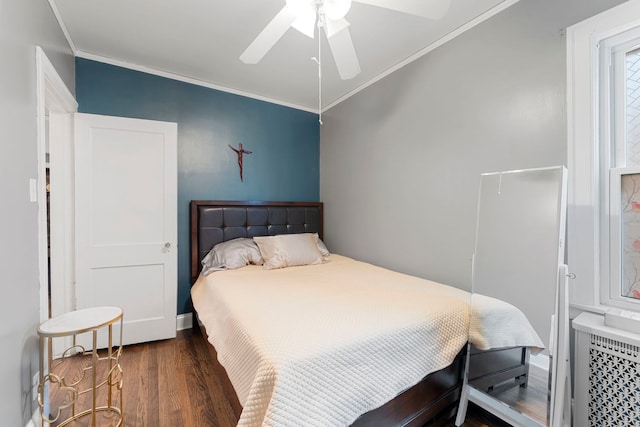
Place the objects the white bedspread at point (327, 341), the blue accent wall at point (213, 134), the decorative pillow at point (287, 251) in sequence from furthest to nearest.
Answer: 1. the decorative pillow at point (287, 251)
2. the blue accent wall at point (213, 134)
3. the white bedspread at point (327, 341)

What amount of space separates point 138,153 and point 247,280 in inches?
62.9

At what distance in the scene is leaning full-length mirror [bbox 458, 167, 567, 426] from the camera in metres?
1.41

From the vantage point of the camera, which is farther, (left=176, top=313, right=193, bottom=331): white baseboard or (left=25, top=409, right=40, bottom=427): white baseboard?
(left=176, top=313, right=193, bottom=331): white baseboard

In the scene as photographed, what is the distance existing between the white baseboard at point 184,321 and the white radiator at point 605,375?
10.1ft

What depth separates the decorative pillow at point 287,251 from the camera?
2768 millimetres

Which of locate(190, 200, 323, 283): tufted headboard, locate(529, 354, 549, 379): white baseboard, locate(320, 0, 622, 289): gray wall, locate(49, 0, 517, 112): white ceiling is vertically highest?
locate(49, 0, 517, 112): white ceiling

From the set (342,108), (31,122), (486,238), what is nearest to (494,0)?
(486,238)

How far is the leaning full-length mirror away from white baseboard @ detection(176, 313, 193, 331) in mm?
2585

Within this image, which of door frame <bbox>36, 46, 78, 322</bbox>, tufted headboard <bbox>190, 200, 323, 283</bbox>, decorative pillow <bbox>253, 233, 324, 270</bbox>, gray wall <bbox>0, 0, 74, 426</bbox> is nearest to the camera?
gray wall <bbox>0, 0, 74, 426</bbox>

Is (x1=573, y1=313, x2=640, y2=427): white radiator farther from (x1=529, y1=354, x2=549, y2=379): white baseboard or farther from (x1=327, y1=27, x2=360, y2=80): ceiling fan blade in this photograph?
(x1=327, y1=27, x2=360, y2=80): ceiling fan blade

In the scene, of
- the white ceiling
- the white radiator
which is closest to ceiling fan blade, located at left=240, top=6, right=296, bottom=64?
the white ceiling

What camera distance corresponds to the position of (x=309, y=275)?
2434 millimetres

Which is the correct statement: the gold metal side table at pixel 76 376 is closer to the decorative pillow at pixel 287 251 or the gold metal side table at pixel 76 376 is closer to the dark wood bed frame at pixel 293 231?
the dark wood bed frame at pixel 293 231

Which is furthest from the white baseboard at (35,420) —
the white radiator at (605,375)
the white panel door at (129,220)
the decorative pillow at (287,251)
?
the white radiator at (605,375)
